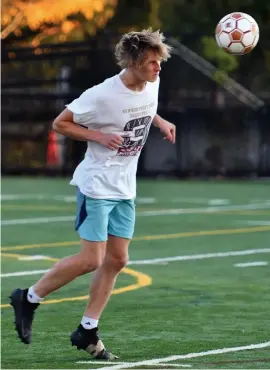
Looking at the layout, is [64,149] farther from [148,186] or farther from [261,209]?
[261,209]

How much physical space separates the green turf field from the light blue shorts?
33.6 inches

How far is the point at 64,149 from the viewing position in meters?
34.6

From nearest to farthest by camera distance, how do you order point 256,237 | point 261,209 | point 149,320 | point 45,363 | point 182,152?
point 45,363 → point 149,320 → point 256,237 → point 261,209 → point 182,152

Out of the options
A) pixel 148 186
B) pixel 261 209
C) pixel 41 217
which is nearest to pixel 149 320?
pixel 41 217

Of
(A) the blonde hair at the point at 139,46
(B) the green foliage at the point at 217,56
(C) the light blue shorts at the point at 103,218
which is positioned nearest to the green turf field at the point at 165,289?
(C) the light blue shorts at the point at 103,218

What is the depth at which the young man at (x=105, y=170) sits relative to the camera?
8289 millimetres

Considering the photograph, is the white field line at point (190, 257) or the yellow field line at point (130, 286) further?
the white field line at point (190, 257)

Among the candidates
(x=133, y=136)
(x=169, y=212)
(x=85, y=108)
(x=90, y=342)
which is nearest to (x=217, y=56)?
(x=169, y=212)

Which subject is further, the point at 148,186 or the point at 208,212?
the point at 148,186

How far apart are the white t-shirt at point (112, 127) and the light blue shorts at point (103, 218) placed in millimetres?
55

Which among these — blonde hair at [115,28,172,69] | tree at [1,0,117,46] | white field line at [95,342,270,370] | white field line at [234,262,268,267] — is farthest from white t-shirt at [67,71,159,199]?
tree at [1,0,117,46]

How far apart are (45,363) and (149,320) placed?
202 cm

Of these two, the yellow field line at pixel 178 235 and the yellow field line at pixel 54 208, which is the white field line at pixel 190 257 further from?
the yellow field line at pixel 54 208

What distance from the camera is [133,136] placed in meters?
8.43
